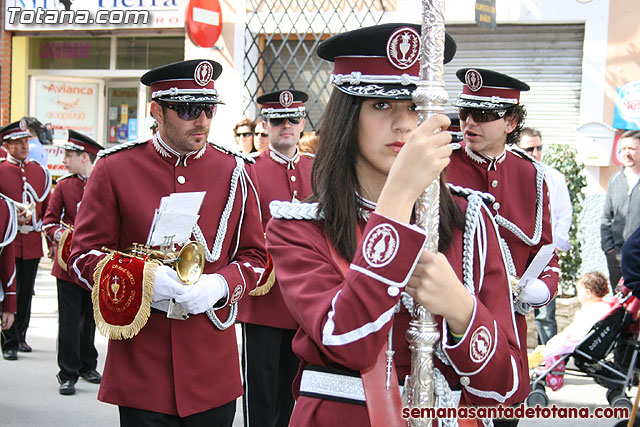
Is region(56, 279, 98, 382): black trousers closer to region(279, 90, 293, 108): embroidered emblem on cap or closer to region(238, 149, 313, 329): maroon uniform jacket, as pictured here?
region(238, 149, 313, 329): maroon uniform jacket

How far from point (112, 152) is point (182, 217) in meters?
0.48

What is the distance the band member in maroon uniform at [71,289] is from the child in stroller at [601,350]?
375 cm

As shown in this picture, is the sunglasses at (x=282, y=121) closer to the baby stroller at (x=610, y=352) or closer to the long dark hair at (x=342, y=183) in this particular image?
the baby stroller at (x=610, y=352)

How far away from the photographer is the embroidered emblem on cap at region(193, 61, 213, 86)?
12.3 feet

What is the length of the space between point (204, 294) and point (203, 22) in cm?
955

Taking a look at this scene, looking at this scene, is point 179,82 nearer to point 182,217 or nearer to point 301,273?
point 182,217

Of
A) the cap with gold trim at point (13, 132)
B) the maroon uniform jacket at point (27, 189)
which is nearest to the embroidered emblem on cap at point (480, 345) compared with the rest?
the maroon uniform jacket at point (27, 189)

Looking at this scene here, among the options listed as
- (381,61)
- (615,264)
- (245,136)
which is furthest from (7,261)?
(381,61)

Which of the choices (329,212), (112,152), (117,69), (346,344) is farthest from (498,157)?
(117,69)

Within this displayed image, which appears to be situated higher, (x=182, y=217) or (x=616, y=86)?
(x=616, y=86)

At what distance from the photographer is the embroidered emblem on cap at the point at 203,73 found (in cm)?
375

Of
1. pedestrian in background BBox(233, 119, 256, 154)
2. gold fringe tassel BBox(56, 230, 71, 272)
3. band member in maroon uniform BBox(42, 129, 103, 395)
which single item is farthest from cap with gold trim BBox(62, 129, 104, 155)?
pedestrian in background BBox(233, 119, 256, 154)

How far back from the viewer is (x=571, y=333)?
21.4ft

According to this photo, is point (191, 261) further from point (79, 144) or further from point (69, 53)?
point (69, 53)
